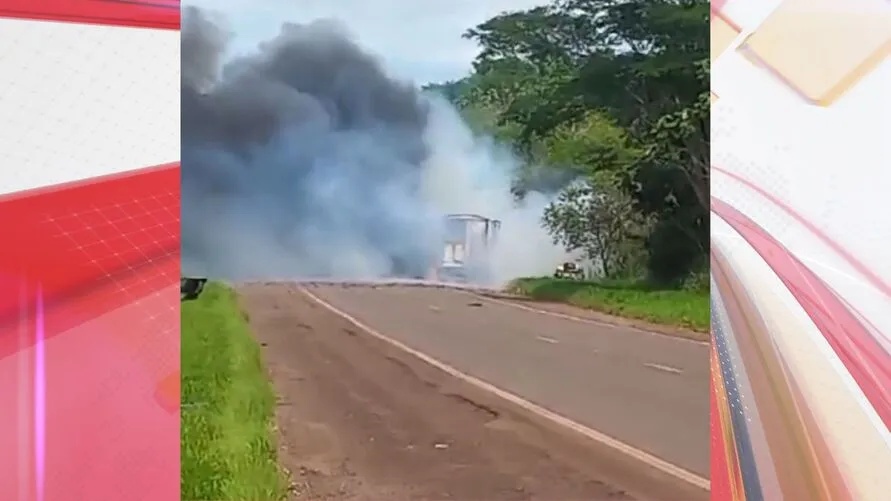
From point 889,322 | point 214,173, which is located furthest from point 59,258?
point 889,322

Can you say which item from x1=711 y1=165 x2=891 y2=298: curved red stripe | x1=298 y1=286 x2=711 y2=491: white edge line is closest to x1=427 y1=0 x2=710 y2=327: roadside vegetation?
x1=711 y1=165 x2=891 y2=298: curved red stripe

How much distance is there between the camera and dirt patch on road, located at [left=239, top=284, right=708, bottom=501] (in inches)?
87.3

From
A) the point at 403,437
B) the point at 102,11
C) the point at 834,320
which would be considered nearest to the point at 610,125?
the point at 834,320

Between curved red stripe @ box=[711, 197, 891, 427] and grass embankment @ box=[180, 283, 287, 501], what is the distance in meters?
1.45

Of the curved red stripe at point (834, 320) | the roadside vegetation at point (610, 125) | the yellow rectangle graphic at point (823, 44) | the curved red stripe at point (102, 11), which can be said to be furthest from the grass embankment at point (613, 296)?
the curved red stripe at point (102, 11)

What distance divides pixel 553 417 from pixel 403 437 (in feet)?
1.41

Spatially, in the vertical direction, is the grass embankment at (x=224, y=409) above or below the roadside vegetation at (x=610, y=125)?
below

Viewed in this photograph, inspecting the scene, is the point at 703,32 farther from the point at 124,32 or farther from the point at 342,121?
the point at 124,32

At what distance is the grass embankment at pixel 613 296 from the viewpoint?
92.2 inches

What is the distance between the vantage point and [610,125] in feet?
7.77

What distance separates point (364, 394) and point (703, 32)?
144cm

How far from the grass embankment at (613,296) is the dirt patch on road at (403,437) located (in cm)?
35

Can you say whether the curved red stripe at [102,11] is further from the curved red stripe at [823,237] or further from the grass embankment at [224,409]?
the curved red stripe at [823,237]

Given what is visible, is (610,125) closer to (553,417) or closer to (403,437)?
(553,417)
